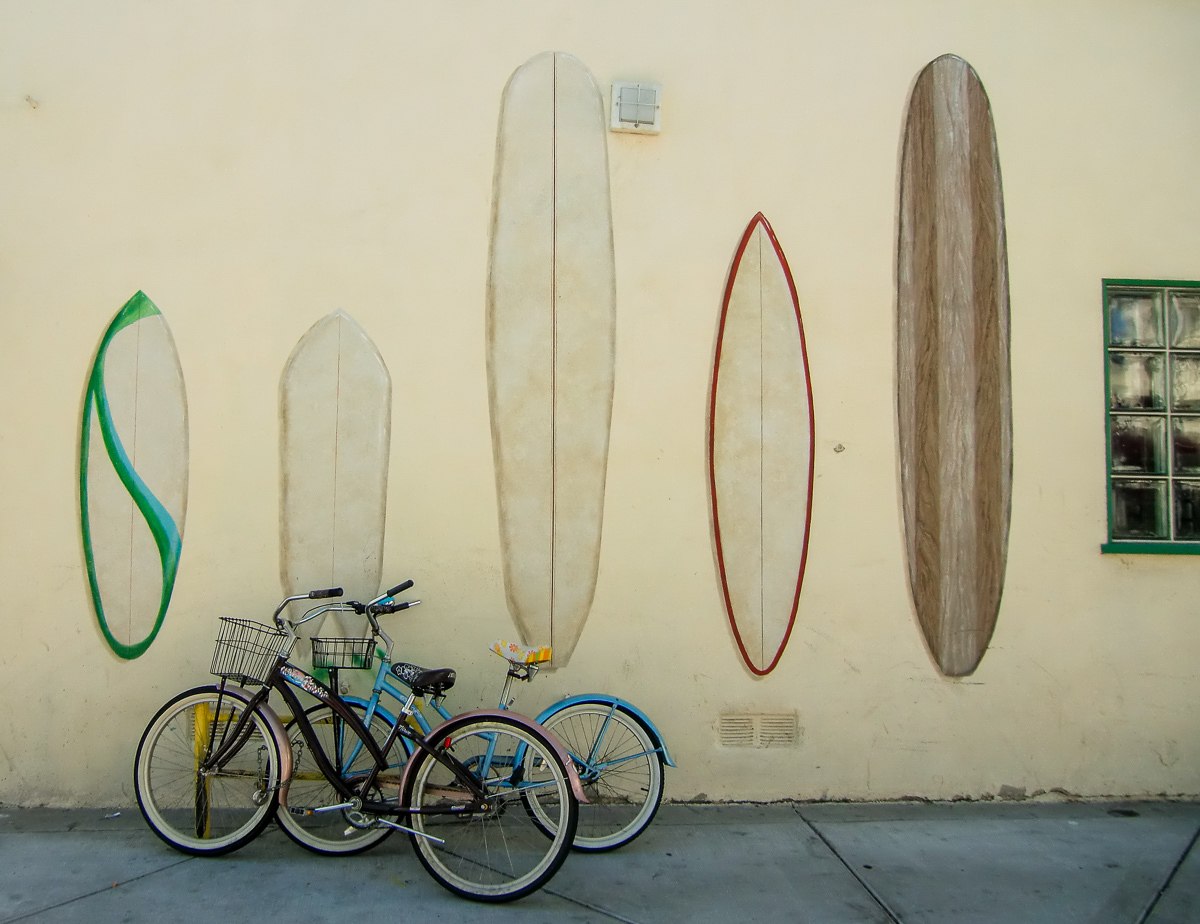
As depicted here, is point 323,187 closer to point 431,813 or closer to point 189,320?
point 189,320

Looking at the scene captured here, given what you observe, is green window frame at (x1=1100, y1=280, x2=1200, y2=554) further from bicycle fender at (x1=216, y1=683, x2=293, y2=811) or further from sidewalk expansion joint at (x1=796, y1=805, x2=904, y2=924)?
bicycle fender at (x1=216, y1=683, x2=293, y2=811)

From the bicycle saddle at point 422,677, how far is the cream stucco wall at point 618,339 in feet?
2.11

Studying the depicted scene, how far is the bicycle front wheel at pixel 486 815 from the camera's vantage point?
11.7 feet

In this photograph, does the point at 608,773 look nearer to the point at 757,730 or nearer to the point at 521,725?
the point at 757,730

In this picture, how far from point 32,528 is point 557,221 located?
294 cm

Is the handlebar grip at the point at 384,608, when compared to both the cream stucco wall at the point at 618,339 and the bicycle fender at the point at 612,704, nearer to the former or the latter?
the cream stucco wall at the point at 618,339

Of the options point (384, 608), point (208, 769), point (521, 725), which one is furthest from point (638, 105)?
point (208, 769)

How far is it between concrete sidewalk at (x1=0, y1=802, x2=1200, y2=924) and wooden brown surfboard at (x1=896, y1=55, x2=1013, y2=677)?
3.09 feet

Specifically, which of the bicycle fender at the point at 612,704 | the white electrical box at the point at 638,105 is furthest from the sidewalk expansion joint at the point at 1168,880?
the white electrical box at the point at 638,105

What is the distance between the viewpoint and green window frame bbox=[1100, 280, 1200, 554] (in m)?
4.79

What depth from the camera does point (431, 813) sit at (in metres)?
3.68

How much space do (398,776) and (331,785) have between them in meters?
0.33

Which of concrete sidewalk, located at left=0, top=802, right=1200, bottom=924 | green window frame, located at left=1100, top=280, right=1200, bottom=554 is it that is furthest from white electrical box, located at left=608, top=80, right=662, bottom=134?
concrete sidewalk, located at left=0, top=802, right=1200, bottom=924

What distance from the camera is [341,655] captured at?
4.00 metres
